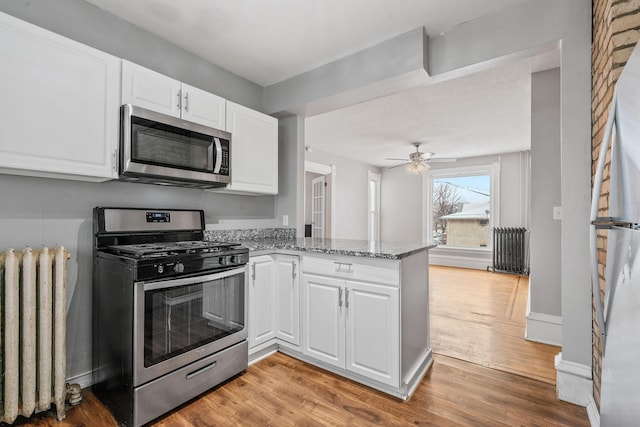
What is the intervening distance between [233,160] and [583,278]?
8.31 feet

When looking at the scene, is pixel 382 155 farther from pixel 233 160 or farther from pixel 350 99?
pixel 233 160

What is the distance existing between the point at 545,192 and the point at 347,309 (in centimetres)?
219

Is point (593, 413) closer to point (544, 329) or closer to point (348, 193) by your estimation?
point (544, 329)

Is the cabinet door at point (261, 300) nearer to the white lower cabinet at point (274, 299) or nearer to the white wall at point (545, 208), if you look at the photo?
the white lower cabinet at point (274, 299)

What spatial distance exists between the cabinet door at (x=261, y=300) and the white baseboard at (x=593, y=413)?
2.02m

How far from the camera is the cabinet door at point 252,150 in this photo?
2611 millimetres

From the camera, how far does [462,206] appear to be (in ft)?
22.6

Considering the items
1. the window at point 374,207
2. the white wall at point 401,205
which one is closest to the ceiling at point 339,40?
the white wall at point 401,205

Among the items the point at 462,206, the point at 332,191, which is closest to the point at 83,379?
the point at 332,191

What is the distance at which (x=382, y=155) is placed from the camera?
6.36 meters

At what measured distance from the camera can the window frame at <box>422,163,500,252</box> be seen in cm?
631

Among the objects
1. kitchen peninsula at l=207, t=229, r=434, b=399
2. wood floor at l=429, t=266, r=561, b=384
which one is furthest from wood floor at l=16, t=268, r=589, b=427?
kitchen peninsula at l=207, t=229, r=434, b=399

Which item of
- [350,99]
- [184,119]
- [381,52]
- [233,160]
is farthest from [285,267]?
[381,52]

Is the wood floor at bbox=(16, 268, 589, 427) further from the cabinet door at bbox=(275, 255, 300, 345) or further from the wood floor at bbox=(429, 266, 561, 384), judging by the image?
the cabinet door at bbox=(275, 255, 300, 345)
